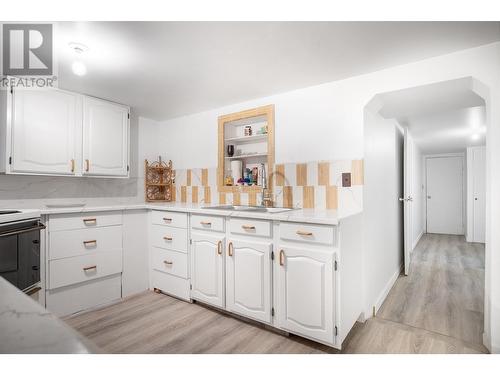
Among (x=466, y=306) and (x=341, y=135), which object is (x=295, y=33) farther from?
(x=466, y=306)

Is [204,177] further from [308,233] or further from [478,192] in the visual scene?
[478,192]

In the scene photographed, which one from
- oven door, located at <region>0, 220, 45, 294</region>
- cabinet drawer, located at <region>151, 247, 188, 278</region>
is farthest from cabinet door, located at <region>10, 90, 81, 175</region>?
cabinet drawer, located at <region>151, 247, 188, 278</region>

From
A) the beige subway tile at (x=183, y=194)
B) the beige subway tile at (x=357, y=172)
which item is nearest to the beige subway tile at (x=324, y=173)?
the beige subway tile at (x=357, y=172)

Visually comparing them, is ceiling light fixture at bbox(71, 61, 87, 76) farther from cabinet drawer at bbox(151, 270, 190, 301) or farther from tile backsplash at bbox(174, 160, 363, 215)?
cabinet drawer at bbox(151, 270, 190, 301)

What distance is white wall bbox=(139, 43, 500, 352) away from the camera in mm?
1690

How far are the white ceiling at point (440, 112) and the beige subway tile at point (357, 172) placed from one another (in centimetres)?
59

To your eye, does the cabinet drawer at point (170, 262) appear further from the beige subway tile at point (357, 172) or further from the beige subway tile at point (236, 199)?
the beige subway tile at point (357, 172)

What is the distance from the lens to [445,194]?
6297 millimetres

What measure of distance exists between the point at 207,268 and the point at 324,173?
1.34 metres

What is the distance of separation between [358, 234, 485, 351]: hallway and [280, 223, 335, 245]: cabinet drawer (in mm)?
1055

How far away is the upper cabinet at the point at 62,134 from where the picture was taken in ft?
7.08

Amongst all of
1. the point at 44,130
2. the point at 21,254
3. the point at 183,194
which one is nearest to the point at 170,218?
the point at 183,194
